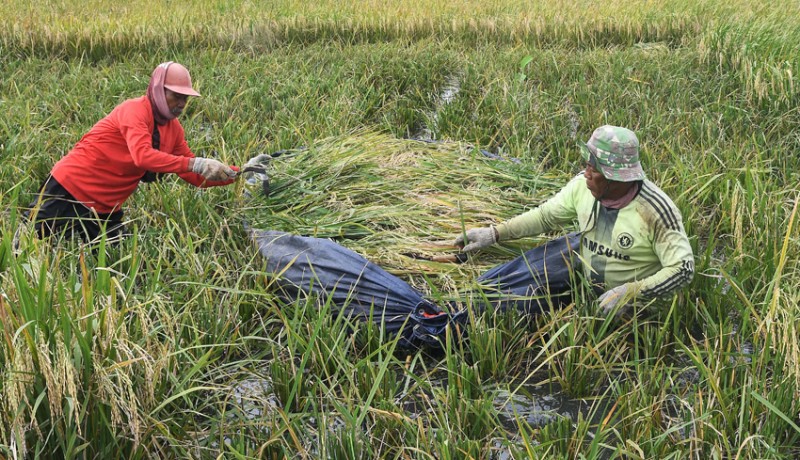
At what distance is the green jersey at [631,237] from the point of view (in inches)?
95.5

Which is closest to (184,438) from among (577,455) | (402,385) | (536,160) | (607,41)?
(402,385)

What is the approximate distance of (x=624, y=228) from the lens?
2.51 m

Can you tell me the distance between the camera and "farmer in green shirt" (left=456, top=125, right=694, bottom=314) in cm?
241

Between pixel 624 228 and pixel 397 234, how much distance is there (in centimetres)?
103

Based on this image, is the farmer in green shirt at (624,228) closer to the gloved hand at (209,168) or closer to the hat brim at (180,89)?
the gloved hand at (209,168)

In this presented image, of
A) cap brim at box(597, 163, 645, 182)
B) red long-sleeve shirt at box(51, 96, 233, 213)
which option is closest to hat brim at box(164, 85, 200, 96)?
red long-sleeve shirt at box(51, 96, 233, 213)

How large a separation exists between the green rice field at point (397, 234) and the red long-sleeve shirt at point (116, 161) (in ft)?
0.58

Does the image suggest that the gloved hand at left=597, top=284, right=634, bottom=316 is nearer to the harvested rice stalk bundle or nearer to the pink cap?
the harvested rice stalk bundle

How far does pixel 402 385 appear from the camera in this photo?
253cm

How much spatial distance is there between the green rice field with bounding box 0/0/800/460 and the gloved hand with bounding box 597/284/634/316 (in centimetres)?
5

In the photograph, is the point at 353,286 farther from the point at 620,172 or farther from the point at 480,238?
the point at 620,172

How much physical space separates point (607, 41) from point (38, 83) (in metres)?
4.92

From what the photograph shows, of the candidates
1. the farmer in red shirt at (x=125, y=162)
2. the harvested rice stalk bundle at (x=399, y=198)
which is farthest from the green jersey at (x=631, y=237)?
the farmer in red shirt at (x=125, y=162)

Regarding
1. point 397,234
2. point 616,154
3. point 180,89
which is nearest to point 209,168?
point 180,89
